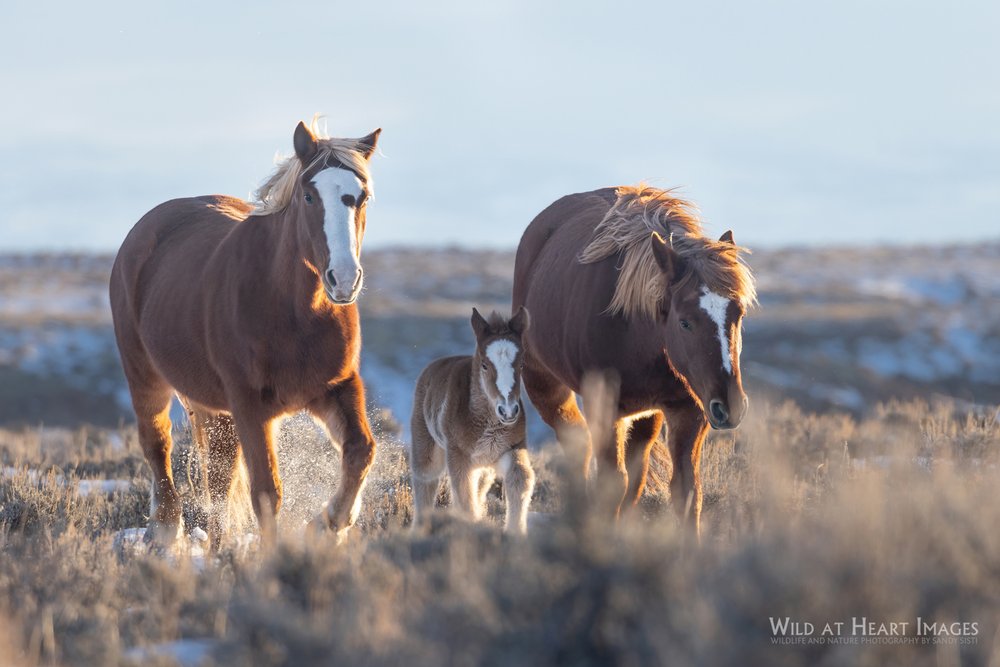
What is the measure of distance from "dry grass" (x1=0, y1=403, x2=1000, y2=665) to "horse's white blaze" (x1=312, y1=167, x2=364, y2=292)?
4.66ft

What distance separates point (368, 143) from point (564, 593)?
3.71 meters

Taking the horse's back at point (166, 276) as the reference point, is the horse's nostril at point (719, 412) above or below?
below

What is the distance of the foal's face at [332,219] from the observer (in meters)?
5.71

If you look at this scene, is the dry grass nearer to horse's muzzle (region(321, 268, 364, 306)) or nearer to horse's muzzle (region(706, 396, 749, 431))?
horse's muzzle (region(706, 396, 749, 431))

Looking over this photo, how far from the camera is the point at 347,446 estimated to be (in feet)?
20.7

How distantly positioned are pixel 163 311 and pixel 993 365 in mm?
29805

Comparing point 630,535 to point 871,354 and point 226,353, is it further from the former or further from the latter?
point 871,354

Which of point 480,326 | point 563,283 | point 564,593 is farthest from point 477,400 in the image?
point 564,593

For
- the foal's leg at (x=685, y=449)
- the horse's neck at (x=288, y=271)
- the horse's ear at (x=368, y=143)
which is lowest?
the foal's leg at (x=685, y=449)

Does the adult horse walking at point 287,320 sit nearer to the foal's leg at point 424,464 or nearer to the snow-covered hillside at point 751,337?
the foal's leg at point 424,464

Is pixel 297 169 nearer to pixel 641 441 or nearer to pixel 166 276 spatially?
pixel 166 276

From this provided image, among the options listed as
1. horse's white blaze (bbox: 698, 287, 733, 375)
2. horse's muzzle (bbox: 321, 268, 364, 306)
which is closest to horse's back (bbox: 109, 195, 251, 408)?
horse's muzzle (bbox: 321, 268, 364, 306)

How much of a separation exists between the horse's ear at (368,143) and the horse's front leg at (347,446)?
134 cm

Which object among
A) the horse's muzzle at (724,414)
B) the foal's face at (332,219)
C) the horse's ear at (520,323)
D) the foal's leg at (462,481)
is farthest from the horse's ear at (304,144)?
the horse's muzzle at (724,414)
